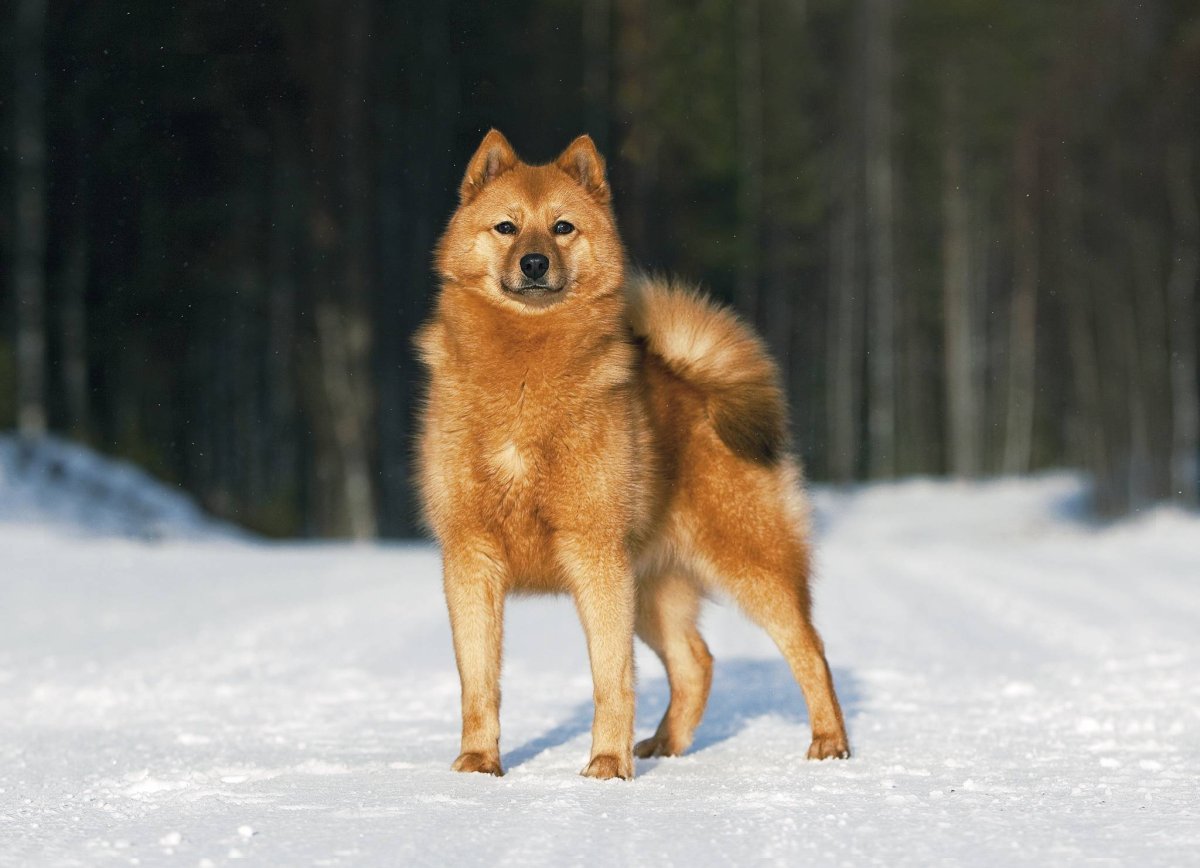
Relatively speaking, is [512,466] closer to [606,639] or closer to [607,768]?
[606,639]

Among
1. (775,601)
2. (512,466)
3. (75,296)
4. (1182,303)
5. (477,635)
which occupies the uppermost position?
(512,466)

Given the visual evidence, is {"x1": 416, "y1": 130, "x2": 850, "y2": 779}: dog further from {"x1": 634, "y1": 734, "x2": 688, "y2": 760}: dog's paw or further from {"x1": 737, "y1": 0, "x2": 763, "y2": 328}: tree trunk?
{"x1": 737, "y1": 0, "x2": 763, "y2": 328}: tree trunk

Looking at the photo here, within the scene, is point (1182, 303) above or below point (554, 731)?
below

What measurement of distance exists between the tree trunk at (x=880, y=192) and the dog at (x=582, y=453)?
32939 millimetres

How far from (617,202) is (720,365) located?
20079mm

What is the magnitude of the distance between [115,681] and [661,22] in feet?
77.4

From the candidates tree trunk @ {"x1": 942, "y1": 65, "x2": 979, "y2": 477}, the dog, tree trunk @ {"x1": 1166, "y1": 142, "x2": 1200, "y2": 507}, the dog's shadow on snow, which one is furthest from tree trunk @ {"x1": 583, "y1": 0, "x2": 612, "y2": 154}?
the dog

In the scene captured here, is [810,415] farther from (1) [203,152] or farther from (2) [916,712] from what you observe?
(2) [916,712]

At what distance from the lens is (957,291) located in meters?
41.2

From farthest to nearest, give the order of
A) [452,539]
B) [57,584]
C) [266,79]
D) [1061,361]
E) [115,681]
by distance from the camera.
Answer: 1. [1061,361]
2. [266,79]
3. [57,584]
4. [115,681]
5. [452,539]

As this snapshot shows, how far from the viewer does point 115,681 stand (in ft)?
24.7

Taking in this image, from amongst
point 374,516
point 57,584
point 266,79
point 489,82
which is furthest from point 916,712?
point 489,82

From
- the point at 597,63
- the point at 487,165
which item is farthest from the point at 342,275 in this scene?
the point at 487,165

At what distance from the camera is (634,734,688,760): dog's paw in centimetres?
574
